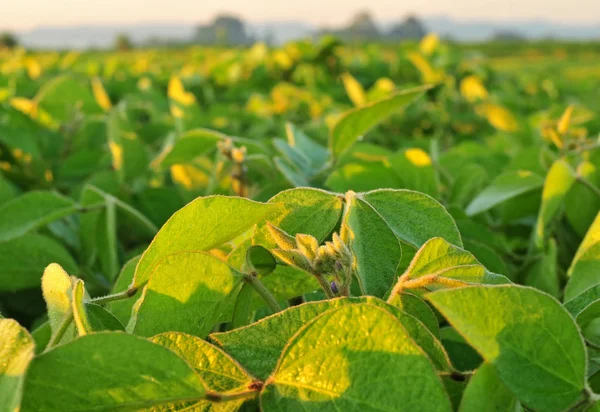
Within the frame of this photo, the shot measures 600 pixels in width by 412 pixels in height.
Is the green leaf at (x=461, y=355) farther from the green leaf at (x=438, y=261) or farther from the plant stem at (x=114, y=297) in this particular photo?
the plant stem at (x=114, y=297)

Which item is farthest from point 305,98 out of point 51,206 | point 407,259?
point 407,259

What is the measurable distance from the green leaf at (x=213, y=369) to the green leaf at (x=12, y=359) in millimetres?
76

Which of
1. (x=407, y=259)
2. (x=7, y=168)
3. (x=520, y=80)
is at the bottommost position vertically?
(x=520, y=80)

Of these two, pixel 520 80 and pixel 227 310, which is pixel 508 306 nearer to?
pixel 227 310

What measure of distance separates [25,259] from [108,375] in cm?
51

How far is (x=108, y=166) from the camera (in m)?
1.23

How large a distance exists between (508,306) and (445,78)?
2.30m

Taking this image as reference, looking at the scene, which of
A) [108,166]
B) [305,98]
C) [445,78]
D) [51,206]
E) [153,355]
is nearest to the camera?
[153,355]

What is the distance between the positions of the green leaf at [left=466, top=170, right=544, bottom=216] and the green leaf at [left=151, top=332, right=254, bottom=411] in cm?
49

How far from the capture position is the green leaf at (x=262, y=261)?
1.51 feet

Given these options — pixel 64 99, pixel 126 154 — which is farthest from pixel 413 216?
pixel 64 99

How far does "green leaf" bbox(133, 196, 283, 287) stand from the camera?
0.44 meters

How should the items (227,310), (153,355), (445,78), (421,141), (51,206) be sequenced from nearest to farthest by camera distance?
→ (153,355), (227,310), (51,206), (421,141), (445,78)

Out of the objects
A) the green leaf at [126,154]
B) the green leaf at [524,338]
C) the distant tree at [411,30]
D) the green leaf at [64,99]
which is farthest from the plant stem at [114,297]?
the distant tree at [411,30]
